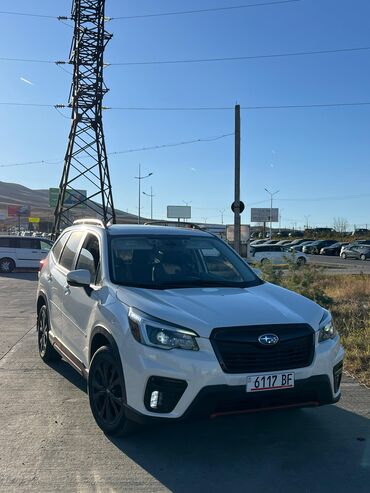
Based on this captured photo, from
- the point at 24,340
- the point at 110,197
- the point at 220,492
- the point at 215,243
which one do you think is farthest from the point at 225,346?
the point at 110,197

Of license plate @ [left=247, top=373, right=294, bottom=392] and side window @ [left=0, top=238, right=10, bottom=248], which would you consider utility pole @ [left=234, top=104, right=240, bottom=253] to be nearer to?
side window @ [left=0, top=238, right=10, bottom=248]

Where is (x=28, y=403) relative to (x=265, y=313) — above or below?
below

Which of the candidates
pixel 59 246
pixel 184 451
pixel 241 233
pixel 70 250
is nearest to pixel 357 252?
pixel 241 233

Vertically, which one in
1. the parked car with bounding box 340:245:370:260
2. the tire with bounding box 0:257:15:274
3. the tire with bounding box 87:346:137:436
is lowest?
the parked car with bounding box 340:245:370:260

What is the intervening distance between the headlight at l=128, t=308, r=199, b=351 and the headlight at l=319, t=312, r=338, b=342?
1126 mm

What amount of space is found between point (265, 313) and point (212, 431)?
1.24 metres

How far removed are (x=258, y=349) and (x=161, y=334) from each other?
2.35ft

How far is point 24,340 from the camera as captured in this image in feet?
26.9

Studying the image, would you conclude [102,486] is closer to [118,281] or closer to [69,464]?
[69,464]

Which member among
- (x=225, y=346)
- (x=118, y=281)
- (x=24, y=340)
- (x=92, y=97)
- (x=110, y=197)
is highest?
(x=92, y=97)

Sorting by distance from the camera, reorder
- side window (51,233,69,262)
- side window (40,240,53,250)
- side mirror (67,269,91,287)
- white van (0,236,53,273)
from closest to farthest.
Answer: side mirror (67,269,91,287) → side window (51,233,69,262) → white van (0,236,53,273) → side window (40,240,53,250)

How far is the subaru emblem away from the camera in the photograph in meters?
3.80

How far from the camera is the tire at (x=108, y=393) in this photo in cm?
411

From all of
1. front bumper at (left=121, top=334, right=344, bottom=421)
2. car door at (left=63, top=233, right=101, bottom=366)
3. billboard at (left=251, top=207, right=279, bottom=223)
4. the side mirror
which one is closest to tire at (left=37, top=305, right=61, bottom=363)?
car door at (left=63, top=233, right=101, bottom=366)
